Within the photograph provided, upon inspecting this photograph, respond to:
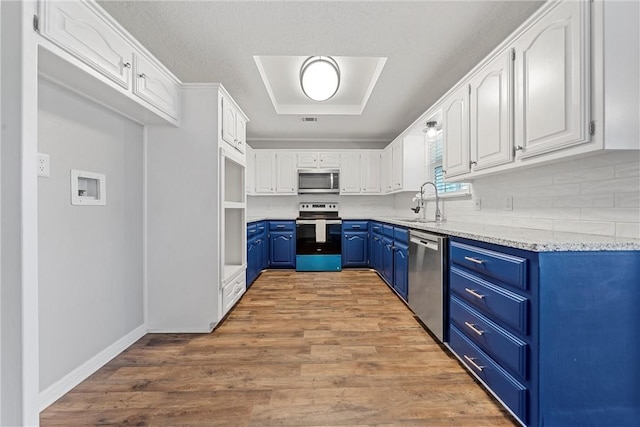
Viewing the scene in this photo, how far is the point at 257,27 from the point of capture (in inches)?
80.3

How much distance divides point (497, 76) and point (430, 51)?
0.66m

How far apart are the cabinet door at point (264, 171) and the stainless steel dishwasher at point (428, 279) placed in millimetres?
3067

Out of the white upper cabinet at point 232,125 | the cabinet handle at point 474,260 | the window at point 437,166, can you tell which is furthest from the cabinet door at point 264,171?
the cabinet handle at point 474,260

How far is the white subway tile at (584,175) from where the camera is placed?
154 centimetres

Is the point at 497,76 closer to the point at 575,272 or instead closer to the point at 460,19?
the point at 460,19

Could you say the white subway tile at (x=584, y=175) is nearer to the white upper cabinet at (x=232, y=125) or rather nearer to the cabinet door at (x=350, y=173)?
the white upper cabinet at (x=232, y=125)

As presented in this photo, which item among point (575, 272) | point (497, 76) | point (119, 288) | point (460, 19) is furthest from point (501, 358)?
point (119, 288)

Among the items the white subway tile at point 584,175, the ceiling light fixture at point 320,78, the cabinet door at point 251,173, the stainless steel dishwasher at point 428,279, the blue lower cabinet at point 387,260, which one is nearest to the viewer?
the white subway tile at point 584,175

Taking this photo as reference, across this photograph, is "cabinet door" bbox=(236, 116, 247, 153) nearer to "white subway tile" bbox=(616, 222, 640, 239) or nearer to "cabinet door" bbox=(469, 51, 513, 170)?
"cabinet door" bbox=(469, 51, 513, 170)

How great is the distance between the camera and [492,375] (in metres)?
A: 1.49

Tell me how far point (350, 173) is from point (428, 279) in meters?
3.13

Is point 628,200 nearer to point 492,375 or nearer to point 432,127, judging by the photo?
point 492,375

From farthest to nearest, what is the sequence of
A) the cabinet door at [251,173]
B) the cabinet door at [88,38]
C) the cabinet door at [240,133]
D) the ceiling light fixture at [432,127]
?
the cabinet door at [251,173], the ceiling light fixture at [432,127], the cabinet door at [240,133], the cabinet door at [88,38]

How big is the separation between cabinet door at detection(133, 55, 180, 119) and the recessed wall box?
0.61 meters
